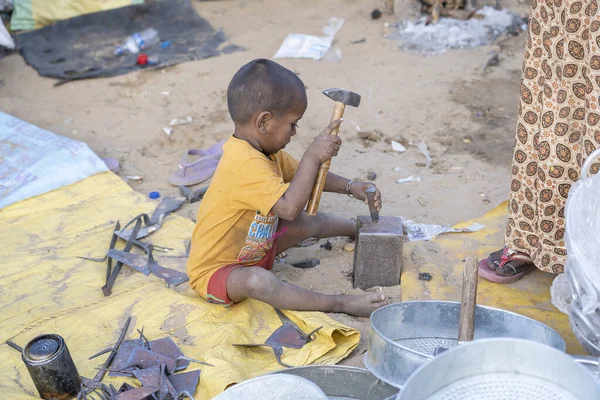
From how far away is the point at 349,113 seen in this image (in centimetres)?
508

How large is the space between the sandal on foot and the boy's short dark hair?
4.12 ft

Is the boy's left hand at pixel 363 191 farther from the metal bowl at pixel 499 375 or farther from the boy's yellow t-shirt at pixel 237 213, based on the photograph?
the metal bowl at pixel 499 375

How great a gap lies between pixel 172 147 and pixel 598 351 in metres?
3.36

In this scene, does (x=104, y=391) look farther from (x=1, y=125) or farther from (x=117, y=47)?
(x=117, y=47)

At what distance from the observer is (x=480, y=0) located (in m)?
6.75

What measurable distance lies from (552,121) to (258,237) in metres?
1.35

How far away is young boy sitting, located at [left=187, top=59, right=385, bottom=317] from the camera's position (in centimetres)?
278

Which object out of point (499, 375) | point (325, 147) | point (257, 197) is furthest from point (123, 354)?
point (499, 375)

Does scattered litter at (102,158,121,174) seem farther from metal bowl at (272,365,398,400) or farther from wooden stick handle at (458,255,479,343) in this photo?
wooden stick handle at (458,255,479,343)

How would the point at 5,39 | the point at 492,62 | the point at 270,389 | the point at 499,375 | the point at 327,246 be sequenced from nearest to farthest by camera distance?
the point at 499,375
the point at 270,389
the point at 327,246
the point at 492,62
the point at 5,39

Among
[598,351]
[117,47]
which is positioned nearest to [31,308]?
[598,351]

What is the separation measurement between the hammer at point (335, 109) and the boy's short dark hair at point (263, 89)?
159mm

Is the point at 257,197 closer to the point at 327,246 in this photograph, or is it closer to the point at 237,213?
the point at 237,213

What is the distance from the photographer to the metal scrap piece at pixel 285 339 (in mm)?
2773
